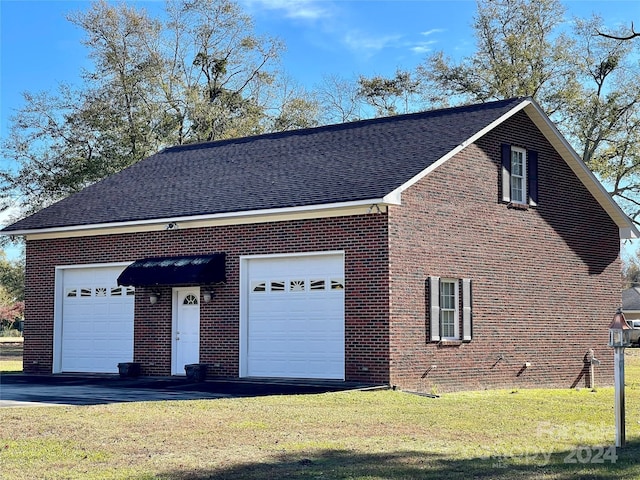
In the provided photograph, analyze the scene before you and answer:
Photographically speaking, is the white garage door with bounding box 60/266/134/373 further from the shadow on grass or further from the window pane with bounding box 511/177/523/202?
the shadow on grass

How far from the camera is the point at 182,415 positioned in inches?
568

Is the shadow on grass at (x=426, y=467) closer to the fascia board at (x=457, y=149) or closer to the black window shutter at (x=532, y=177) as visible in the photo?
the fascia board at (x=457, y=149)

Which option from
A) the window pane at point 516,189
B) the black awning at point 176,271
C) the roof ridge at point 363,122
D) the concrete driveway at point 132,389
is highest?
the roof ridge at point 363,122

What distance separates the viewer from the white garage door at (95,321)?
78.6 ft

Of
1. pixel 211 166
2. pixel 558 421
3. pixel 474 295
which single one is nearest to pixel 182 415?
pixel 558 421

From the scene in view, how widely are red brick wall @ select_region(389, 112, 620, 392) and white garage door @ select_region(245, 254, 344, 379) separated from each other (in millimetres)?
1520

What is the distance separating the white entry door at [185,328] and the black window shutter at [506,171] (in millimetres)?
7592

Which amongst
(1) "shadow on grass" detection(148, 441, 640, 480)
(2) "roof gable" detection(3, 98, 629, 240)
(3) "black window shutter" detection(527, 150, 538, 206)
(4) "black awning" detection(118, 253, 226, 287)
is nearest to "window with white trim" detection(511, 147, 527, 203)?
(3) "black window shutter" detection(527, 150, 538, 206)

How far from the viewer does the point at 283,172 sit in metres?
23.2

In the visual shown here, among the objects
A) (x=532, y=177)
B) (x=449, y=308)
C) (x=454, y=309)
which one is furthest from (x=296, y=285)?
(x=532, y=177)

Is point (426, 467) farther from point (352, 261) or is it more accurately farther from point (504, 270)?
point (504, 270)

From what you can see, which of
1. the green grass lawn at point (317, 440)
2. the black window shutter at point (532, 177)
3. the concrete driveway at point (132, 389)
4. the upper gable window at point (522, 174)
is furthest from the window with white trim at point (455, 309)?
the green grass lawn at point (317, 440)

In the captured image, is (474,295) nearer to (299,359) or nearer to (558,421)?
(299,359)

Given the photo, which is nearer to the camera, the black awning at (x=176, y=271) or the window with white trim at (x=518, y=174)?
the black awning at (x=176, y=271)
